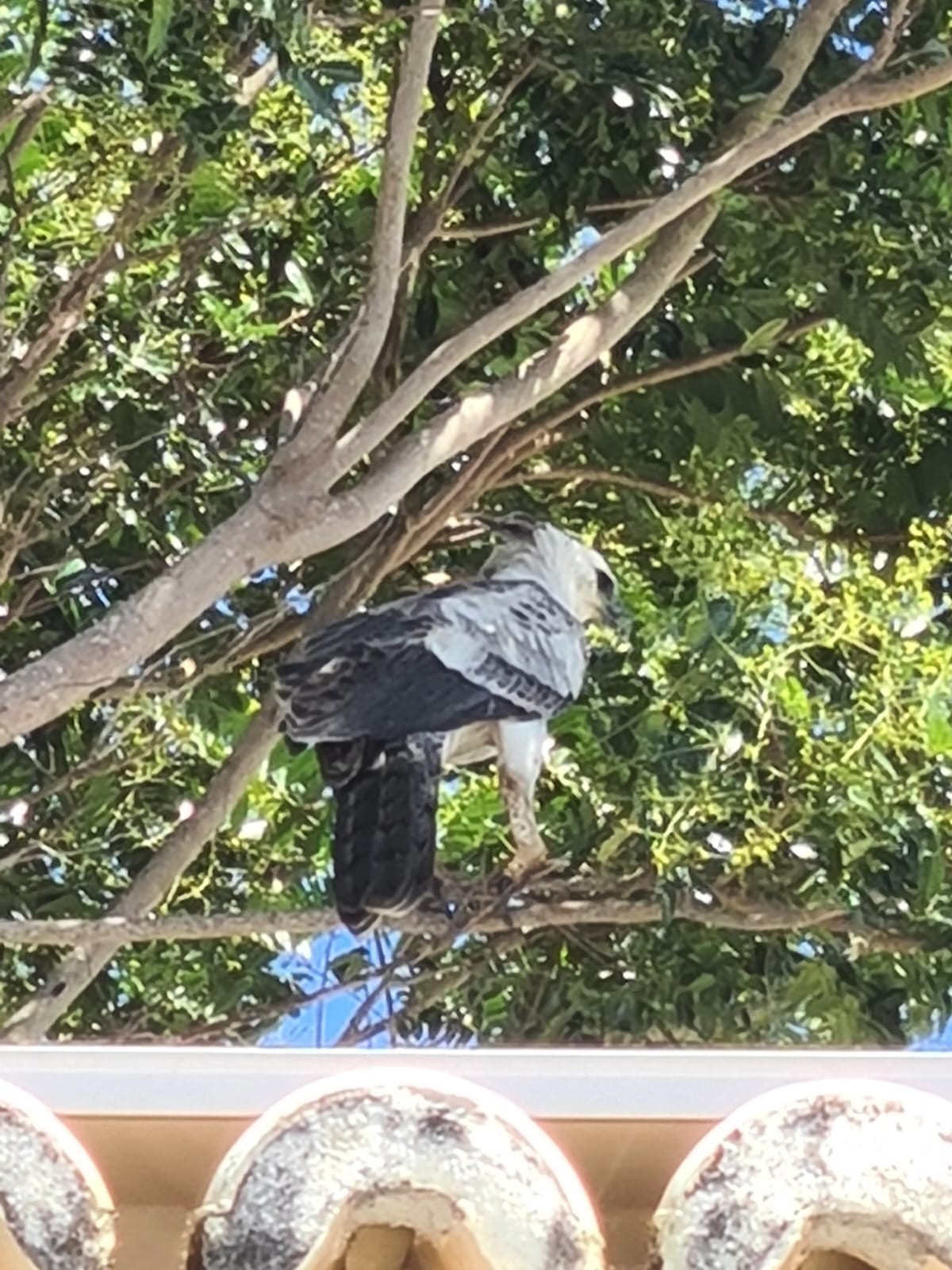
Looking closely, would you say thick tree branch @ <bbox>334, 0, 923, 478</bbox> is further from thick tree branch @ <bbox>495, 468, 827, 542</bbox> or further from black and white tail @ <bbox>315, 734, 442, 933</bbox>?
black and white tail @ <bbox>315, 734, 442, 933</bbox>

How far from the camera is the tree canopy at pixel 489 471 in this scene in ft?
3.45

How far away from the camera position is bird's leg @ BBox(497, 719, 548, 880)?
904mm

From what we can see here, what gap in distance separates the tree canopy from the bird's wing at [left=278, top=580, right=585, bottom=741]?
15 centimetres

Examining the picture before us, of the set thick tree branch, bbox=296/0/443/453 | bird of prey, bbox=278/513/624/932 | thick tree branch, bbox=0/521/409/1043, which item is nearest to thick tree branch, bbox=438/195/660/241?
thick tree branch, bbox=296/0/443/453

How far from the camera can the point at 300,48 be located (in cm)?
100

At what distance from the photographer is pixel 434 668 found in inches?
33.5

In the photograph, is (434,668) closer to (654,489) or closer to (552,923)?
Answer: (552,923)

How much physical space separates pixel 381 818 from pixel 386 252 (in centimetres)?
38

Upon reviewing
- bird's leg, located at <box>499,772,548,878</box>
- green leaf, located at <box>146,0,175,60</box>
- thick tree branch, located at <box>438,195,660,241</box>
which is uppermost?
thick tree branch, located at <box>438,195,660,241</box>

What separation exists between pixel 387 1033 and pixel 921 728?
35 cm

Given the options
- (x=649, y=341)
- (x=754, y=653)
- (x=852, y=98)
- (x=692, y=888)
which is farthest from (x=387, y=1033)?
(x=852, y=98)

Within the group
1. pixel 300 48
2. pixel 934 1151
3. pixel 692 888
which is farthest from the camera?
pixel 692 888

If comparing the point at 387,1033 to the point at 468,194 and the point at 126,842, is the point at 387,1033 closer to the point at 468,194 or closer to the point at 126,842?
the point at 126,842

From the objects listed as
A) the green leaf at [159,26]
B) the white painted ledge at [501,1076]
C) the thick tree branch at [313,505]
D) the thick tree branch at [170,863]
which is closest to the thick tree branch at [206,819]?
the thick tree branch at [170,863]
